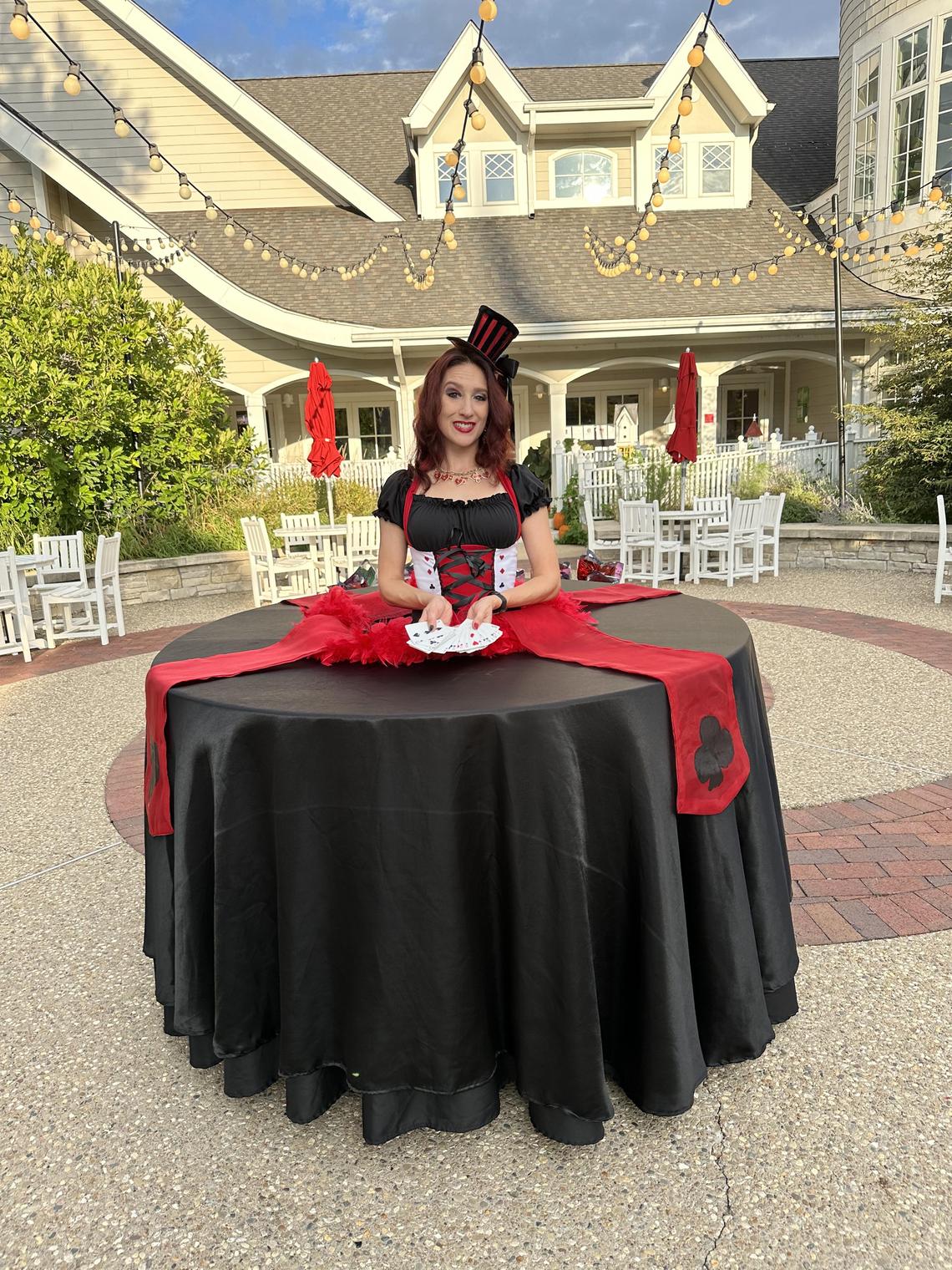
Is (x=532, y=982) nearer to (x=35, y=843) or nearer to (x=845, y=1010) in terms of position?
(x=845, y=1010)

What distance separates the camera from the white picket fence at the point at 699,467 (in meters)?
12.7

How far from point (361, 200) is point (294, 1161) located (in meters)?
17.2

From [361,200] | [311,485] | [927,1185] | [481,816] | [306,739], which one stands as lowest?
[927,1185]

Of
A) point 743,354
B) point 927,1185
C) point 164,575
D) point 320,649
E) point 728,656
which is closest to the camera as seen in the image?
point 927,1185

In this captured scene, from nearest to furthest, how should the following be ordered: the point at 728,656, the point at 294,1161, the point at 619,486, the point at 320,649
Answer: the point at 294,1161
the point at 728,656
the point at 320,649
the point at 619,486

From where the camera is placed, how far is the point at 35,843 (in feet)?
13.1

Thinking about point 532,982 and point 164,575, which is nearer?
point 532,982

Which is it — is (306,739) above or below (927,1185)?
above

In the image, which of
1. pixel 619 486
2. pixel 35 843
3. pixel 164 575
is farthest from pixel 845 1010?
pixel 619 486

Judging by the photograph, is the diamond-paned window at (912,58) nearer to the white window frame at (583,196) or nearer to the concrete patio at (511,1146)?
the white window frame at (583,196)

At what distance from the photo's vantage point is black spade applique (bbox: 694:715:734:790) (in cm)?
198

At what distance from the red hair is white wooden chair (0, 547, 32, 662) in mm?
5989

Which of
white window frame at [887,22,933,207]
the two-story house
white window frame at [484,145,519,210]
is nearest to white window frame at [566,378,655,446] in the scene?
the two-story house

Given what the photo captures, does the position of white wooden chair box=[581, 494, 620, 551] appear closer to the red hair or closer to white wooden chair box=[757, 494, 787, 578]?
white wooden chair box=[757, 494, 787, 578]
